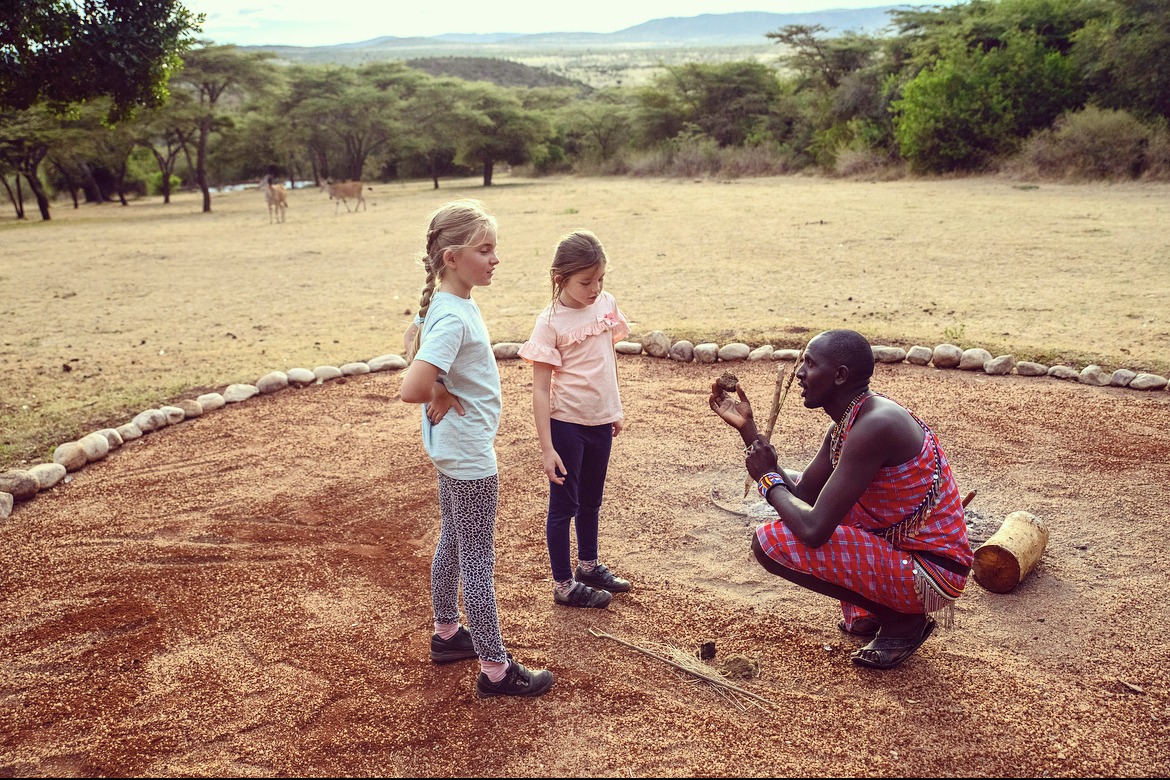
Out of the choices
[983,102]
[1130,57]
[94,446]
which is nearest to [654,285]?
[94,446]

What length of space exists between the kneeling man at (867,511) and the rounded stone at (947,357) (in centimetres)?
378

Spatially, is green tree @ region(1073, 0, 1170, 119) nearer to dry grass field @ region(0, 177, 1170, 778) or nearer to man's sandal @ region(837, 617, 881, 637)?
dry grass field @ region(0, 177, 1170, 778)

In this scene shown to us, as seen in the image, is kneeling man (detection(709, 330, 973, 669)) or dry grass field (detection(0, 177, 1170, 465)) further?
dry grass field (detection(0, 177, 1170, 465))

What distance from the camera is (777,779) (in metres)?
2.55

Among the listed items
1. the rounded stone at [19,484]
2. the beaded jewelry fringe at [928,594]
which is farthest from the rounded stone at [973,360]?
the rounded stone at [19,484]

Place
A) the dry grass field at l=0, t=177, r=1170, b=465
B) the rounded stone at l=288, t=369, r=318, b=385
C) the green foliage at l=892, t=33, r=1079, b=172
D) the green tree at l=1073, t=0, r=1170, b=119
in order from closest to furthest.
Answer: the rounded stone at l=288, t=369, r=318, b=385 → the dry grass field at l=0, t=177, r=1170, b=465 → the green tree at l=1073, t=0, r=1170, b=119 → the green foliage at l=892, t=33, r=1079, b=172

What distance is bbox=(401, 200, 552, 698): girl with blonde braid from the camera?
263 cm

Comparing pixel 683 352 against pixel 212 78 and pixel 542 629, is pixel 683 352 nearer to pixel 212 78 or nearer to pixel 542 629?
pixel 542 629

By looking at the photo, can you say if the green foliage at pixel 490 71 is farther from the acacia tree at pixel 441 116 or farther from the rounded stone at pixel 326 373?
the rounded stone at pixel 326 373

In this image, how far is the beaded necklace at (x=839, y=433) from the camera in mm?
2922

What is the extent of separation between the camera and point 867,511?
10.1ft

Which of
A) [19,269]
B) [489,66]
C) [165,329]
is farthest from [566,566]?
[489,66]

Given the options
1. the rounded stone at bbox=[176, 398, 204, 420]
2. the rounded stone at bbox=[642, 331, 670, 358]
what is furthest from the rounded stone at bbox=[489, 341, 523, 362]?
the rounded stone at bbox=[176, 398, 204, 420]

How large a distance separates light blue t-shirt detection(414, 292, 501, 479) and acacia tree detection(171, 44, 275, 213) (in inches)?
994
